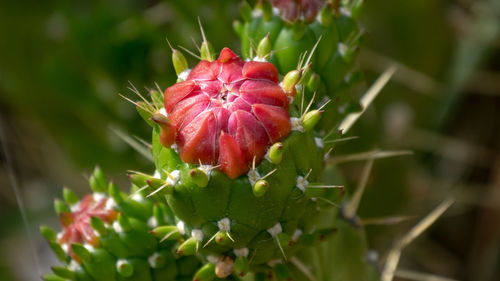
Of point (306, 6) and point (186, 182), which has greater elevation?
point (306, 6)

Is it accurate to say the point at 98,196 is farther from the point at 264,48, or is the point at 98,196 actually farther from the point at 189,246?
the point at 264,48

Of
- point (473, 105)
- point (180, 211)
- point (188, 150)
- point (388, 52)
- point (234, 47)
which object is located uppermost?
point (188, 150)

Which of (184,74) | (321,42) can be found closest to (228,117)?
(184,74)

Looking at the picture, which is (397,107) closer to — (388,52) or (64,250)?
(388,52)

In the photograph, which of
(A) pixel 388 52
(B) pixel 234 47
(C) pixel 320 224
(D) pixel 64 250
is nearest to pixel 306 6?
(C) pixel 320 224

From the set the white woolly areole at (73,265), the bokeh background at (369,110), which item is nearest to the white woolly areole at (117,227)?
the white woolly areole at (73,265)

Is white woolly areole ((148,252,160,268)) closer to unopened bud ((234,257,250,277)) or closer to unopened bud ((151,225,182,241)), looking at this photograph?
unopened bud ((151,225,182,241))

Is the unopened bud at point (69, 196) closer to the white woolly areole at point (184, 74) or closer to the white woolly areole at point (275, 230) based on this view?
the white woolly areole at point (184, 74)

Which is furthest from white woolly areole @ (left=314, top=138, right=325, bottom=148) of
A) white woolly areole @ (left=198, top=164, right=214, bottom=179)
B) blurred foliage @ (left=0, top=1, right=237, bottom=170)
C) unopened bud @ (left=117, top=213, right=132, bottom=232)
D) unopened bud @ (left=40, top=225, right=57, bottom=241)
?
blurred foliage @ (left=0, top=1, right=237, bottom=170)
